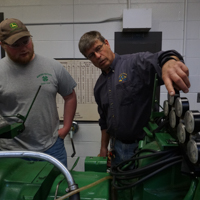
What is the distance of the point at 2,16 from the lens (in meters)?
1.99

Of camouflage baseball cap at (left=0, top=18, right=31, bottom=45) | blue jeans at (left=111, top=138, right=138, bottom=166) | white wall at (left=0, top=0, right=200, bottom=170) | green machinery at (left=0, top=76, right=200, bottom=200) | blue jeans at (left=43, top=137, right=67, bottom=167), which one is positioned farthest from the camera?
white wall at (left=0, top=0, right=200, bottom=170)

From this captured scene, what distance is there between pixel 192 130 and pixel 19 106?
101 centimetres

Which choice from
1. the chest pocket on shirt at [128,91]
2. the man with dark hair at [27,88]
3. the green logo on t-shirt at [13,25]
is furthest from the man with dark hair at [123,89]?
the green logo on t-shirt at [13,25]

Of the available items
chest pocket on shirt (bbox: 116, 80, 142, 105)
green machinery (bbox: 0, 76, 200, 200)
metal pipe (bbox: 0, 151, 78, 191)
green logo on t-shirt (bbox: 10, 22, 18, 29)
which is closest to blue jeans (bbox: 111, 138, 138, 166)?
chest pocket on shirt (bbox: 116, 80, 142, 105)

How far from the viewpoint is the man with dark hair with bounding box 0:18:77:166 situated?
3.67 ft

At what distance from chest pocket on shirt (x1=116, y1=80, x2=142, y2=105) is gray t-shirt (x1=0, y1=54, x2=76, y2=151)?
0.44 meters

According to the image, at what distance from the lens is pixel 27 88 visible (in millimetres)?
1167

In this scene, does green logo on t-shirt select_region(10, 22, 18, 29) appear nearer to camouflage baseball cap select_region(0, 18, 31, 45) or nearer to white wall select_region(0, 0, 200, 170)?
camouflage baseball cap select_region(0, 18, 31, 45)

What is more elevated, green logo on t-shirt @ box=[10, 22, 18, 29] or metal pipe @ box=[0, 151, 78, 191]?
green logo on t-shirt @ box=[10, 22, 18, 29]

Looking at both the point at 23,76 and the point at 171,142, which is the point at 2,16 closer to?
the point at 23,76

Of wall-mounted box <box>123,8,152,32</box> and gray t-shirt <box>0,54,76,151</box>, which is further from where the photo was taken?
wall-mounted box <box>123,8,152,32</box>

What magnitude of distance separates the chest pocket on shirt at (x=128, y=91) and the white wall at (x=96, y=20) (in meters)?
0.87

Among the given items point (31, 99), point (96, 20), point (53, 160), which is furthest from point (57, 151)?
point (96, 20)

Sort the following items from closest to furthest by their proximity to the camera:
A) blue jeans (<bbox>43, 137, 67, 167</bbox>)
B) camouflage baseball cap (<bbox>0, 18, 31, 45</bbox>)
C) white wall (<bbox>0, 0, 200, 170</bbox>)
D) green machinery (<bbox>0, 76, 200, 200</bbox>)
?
green machinery (<bbox>0, 76, 200, 200</bbox>), camouflage baseball cap (<bbox>0, 18, 31, 45</bbox>), blue jeans (<bbox>43, 137, 67, 167</bbox>), white wall (<bbox>0, 0, 200, 170</bbox>)
